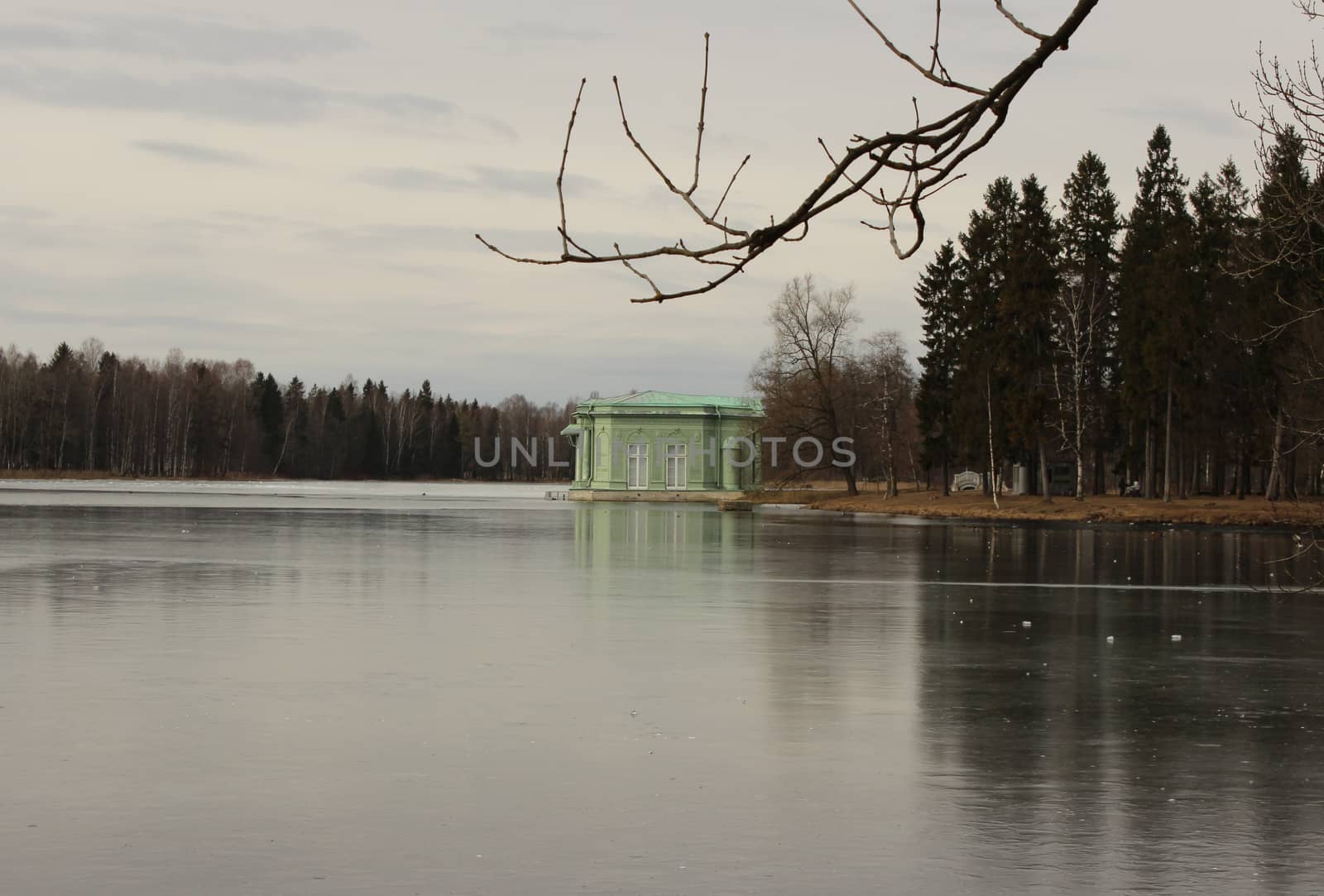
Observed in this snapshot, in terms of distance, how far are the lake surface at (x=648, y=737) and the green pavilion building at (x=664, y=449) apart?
276ft

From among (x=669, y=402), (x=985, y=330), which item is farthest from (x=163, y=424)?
(x=985, y=330)

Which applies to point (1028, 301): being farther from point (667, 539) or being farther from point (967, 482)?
point (967, 482)

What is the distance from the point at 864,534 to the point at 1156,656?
33.7 meters

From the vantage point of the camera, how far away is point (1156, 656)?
652 inches

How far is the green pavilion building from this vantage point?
362ft

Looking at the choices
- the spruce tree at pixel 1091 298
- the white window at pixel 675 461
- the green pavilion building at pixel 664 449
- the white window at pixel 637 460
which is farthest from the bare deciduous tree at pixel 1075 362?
Answer: the white window at pixel 637 460

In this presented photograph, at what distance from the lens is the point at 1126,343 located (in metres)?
71.8

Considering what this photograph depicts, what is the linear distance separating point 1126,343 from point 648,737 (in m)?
65.2

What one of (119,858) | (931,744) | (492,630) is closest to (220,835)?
(119,858)

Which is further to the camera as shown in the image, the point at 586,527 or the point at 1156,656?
the point at 586,527

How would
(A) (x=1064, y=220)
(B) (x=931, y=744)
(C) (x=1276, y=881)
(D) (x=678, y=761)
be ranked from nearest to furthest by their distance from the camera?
(C) (x=1276, y=881) < (D) (x=678, y=761) < (B) (x=931, y=744) < (A) (x=1064, y=220)

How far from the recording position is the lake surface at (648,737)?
7574 mm

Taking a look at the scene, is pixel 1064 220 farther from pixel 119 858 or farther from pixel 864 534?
pixel 119 858

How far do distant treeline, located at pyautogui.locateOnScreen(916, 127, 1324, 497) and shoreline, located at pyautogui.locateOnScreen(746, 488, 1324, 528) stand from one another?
1.70 metres
